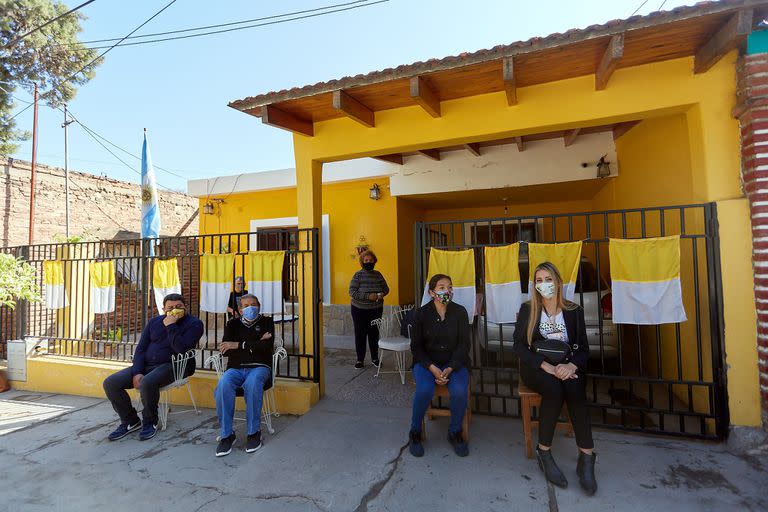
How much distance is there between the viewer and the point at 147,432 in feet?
12.1

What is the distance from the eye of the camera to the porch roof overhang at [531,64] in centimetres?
285

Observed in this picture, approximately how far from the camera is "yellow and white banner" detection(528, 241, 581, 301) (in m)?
3.43

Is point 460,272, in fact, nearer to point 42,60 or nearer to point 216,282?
point 216,282

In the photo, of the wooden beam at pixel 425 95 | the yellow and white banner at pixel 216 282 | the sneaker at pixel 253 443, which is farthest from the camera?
the yellow and white banner at pixel 216 282

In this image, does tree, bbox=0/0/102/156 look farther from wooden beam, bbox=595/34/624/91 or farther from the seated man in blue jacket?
wooden beam, bbox=595/34/624/91

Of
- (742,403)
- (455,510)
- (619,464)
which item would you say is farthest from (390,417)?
(742,403)

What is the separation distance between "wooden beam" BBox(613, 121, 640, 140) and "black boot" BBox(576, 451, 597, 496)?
4306 millimetres

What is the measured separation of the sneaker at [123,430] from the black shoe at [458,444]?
312 cm

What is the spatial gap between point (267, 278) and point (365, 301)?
5.04 ft

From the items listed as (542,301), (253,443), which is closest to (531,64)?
(542,301)

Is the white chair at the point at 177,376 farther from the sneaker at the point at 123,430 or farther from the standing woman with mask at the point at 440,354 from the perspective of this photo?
the standing woman with mask at the point at 440,354

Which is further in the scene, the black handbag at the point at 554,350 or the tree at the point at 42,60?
the tree at the point at 42,60

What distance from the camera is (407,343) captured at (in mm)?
4812

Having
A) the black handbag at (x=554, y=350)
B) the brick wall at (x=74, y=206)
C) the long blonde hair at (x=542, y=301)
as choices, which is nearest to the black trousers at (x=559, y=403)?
the black handbag at (x=554, y=350)
